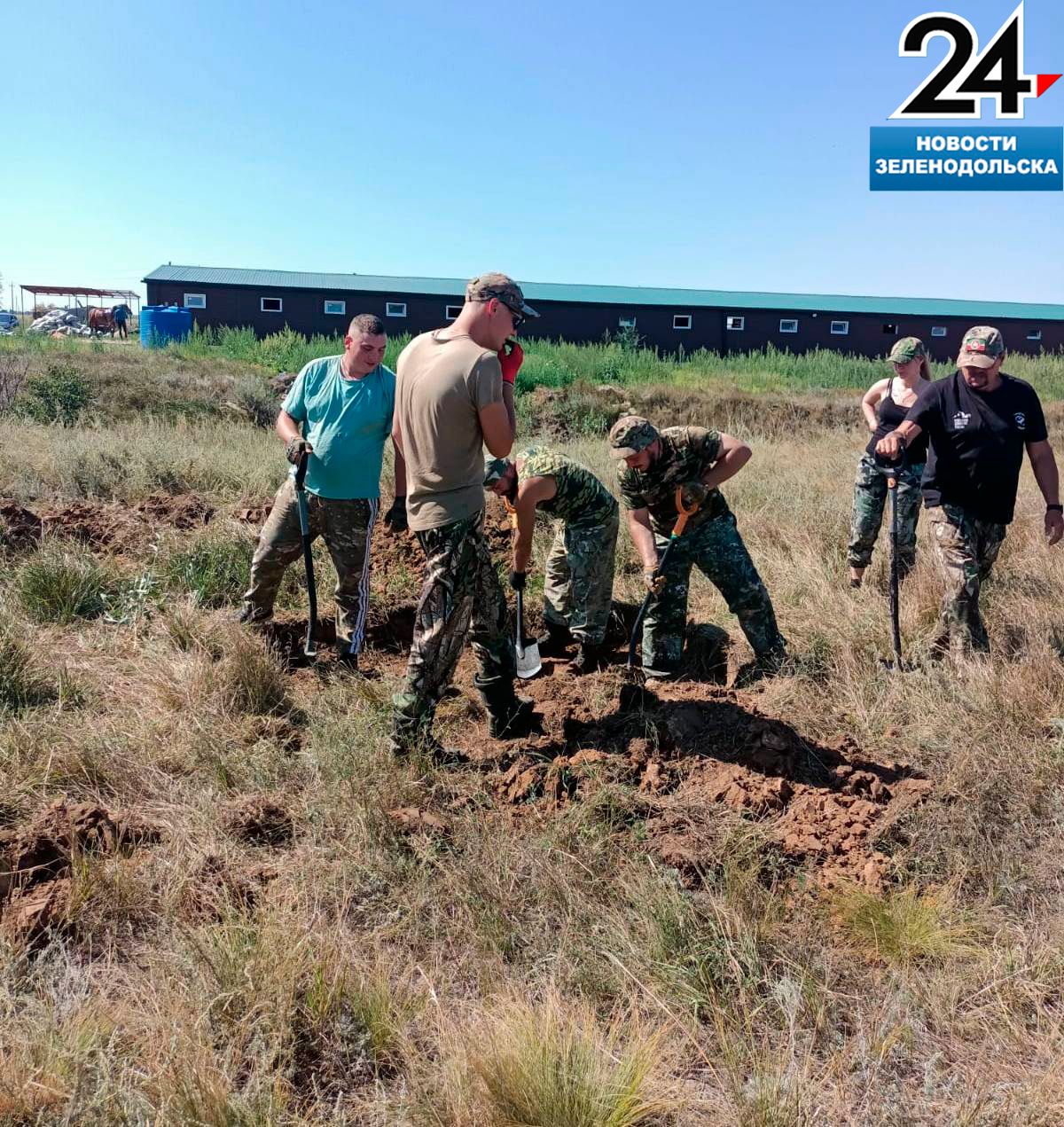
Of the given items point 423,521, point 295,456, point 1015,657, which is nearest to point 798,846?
point 423,521

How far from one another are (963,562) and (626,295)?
93.1 feet

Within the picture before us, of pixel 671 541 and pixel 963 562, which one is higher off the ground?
pixel 671 541

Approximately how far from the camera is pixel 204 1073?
205 centimetres

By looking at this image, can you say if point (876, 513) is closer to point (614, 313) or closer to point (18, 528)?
point (18, 528)

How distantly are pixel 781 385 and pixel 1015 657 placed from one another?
16.9 meters

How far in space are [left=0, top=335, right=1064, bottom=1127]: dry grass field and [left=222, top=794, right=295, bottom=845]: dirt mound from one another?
0.01m

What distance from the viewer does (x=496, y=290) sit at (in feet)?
11.0

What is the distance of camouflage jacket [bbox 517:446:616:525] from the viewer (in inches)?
185

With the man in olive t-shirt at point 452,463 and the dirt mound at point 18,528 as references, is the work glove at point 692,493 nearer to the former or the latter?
the man in olive t-shirt at point 452,463

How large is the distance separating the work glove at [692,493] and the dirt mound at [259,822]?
250 cm

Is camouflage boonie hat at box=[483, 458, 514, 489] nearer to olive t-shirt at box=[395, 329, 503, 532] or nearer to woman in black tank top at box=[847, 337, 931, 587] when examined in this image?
olive t-shirt at box=[395, 329, 503, 532]

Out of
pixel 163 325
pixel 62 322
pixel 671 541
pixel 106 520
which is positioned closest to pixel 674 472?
pixel 671 541

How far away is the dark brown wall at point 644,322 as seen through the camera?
27.7 metres

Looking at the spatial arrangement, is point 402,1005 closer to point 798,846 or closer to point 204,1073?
point 204,1073
